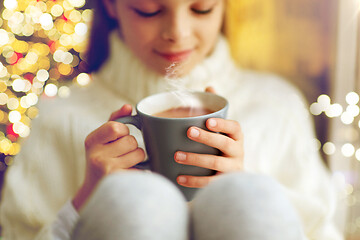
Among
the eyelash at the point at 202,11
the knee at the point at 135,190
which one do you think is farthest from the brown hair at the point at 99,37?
the knee at the point at 135,190

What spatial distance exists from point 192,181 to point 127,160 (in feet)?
0.18

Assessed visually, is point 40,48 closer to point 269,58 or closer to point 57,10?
point 57,10

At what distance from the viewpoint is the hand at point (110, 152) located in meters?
0.24

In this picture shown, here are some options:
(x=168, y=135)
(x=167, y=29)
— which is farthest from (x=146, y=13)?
(x=168, y=135)

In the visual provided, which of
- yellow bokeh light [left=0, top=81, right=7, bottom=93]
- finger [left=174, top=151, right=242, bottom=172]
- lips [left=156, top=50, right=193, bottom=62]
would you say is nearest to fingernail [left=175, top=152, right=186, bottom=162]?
finger [left=174, top=151, right=242, bottom=172]

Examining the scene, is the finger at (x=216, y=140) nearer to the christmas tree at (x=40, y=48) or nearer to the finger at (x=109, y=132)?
the finger at (x=109, y=132)

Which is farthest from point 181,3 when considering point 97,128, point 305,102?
point 305,102

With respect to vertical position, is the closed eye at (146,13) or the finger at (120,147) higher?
the closed eye at (146,13)

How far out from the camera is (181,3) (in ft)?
0.92

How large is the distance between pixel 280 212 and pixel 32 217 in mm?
288

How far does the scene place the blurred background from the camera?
1.26ft

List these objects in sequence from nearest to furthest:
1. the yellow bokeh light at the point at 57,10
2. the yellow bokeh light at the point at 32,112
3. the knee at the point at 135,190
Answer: the knee at the point at 135,190, the yellow bokeh light at the point at 57,10, the yellow bokeh light at the point at 32,112

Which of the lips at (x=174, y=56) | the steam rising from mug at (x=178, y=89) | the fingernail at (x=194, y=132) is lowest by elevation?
the fingernail at (x=194, y=132)

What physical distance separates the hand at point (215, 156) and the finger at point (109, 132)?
0.05 meters
